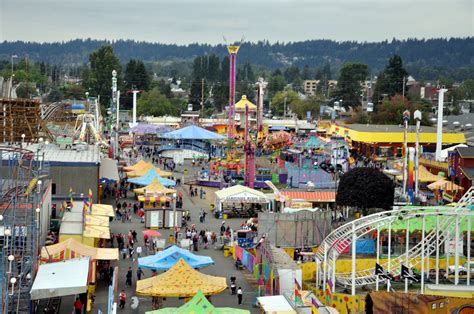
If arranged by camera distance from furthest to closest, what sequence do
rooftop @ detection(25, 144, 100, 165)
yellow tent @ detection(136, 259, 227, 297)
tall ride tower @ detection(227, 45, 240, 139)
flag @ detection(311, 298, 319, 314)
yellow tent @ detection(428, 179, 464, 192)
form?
tall ride tower @ detection(227, 45, 240, 139)
yellow tent @ detection(428, 179, 464, 192)
rooftop @ detection(25, 144, 100, 165)
yellow tent @ detection(136, 259, 227, 297)
flag @ detection(311, 298, 319, 314)

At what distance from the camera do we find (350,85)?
137625mm

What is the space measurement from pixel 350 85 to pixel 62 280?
116 meters

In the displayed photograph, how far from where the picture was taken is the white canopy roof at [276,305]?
23.4 m

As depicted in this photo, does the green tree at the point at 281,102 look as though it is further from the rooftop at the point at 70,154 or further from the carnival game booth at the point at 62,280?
the carnival game booth at the point at 62,280

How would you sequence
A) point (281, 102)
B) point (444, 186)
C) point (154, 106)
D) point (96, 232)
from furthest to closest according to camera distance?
point (281, 102)
point (154, 106)
point (444, 186)
point (96, 232)

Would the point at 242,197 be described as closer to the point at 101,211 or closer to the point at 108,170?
the point at 108,170

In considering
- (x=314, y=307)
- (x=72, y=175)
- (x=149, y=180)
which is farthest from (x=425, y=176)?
(x=314, y=307)

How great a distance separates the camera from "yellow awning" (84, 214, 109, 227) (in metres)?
32.4

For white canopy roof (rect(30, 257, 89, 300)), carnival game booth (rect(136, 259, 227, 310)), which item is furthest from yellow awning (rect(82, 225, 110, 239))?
carnival game booth (rect(136, 259, 227, 310))

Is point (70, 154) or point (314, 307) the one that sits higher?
point (70, 154)

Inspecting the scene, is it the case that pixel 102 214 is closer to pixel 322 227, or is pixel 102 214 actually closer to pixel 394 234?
pixel 322 227

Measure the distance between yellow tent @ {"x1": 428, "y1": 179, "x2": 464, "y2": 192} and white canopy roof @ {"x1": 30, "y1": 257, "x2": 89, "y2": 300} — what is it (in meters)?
25.2

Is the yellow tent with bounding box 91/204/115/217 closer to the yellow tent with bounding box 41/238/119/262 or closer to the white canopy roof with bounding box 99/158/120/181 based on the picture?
the yellow tent with bounding box 41/238/119/262

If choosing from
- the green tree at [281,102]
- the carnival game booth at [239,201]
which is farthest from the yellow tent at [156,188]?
the green tree at [281,102]
